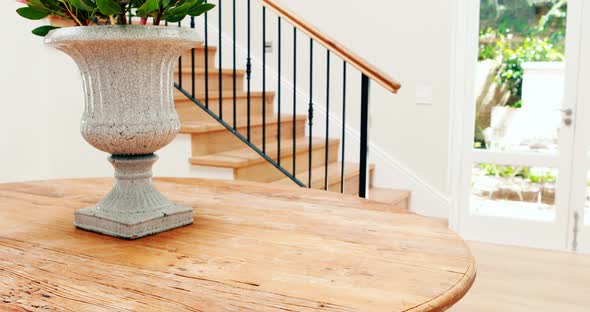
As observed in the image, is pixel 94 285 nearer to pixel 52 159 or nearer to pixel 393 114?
pixel 52 159

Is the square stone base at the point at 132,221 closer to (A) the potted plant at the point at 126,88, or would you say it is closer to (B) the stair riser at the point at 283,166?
(A) the potted plant at the point at 126,88

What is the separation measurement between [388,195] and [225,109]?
1.19m

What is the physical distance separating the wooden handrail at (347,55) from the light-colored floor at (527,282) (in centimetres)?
108

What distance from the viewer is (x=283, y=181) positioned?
3426 millimetres

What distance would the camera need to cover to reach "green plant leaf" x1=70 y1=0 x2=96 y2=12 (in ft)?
3.46

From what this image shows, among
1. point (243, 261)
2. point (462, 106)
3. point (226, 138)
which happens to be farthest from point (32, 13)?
point (462, 106)

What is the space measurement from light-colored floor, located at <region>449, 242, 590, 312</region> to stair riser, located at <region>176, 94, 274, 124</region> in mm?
1698

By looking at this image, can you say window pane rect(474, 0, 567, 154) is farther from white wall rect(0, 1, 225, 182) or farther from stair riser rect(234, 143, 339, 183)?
white wall rect(0, 1, 225, 182)

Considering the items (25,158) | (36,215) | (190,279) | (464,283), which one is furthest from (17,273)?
(25,158)

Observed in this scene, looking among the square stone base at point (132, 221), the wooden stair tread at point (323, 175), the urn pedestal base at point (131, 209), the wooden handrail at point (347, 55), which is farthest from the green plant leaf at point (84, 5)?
the wooden stair tread at point (323, 175)

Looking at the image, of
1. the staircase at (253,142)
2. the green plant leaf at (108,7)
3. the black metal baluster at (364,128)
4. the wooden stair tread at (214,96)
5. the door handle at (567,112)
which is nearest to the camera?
the green plant leaf at (108,7)

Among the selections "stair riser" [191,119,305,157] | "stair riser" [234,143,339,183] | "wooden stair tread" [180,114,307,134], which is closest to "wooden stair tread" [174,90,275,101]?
"wooden stair tread" [180,114,307,134]

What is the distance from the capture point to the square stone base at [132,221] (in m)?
1.12

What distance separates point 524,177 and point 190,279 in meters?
3.29
